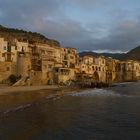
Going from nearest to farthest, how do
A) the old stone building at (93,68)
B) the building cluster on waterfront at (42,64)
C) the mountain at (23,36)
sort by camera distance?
the building cluster on waterfront at (42,64), the mountain at (23,36), the old stone building at (93,68)

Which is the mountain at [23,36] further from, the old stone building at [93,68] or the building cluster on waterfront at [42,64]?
the old stone building at [93,68]

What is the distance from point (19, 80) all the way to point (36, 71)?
844 cm

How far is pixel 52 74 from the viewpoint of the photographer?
95188 mm

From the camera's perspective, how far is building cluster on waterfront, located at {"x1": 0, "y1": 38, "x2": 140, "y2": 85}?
83.2 m

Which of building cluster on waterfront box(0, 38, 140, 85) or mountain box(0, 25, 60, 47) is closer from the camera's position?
building cluster on waterfront box(0, 38, 140, 85)

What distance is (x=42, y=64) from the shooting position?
9188 cm

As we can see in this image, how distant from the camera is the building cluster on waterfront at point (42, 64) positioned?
83188mm

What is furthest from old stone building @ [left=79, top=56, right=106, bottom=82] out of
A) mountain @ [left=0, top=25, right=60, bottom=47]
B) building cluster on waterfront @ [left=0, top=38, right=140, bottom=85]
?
mountain @ [left=0, top=25, right=60, bottom=47]

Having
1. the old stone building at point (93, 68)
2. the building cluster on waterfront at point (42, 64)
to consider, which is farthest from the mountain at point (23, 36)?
the old stone building at point (93, 68)

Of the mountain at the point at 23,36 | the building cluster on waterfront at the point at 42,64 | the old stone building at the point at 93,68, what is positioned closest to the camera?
the building cluster on waterfront at the point at 42,64

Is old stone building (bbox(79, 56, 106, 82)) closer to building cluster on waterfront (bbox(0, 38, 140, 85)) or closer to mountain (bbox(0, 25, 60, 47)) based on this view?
building cluster on waterfront (bbox(0, 38, 140, 85))

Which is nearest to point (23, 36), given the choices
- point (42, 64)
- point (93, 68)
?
point (93, 68)

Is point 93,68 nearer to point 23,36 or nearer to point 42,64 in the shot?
point 23,36

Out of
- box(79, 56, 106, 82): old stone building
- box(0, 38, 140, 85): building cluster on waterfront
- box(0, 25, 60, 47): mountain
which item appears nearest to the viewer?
box(0, 38, 140, 85): building cluster on waterfront
